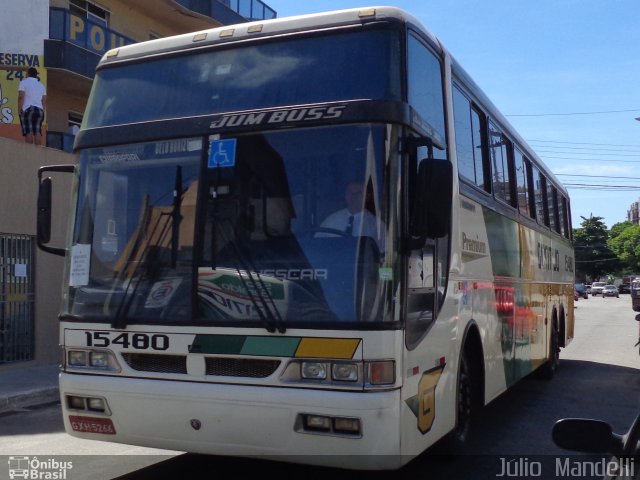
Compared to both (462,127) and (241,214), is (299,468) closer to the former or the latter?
(241,214)

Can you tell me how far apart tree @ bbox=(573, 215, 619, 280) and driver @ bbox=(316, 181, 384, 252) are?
412 ft

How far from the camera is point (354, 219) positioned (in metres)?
4.86

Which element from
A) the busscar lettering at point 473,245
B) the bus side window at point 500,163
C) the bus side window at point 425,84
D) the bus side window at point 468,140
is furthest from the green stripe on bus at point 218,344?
the bus side window at point 500,163

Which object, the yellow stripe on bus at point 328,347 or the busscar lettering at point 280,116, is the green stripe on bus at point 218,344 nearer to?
the yellow stripe on bus at point 328,347

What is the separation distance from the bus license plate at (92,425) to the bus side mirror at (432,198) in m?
2.45

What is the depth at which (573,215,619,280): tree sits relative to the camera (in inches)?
4872

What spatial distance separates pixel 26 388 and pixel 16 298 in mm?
2823

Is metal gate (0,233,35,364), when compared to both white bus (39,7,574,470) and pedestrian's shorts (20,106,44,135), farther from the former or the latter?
white bus (39,7,574,470)

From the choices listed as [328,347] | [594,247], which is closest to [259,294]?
[328,347]

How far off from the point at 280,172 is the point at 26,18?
43.8 feet

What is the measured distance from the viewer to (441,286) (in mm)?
5707

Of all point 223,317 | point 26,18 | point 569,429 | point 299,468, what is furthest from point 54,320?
point 569,429

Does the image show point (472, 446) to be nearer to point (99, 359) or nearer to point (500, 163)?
point (500, 163)

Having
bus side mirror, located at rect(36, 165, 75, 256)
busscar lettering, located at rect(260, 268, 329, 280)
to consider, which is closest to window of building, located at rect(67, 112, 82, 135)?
bus side mirror, located at rect(36, 165, 75, 256)
